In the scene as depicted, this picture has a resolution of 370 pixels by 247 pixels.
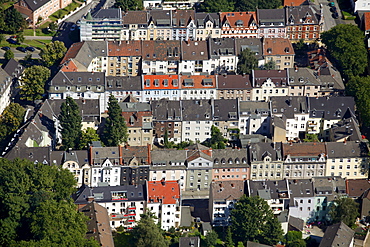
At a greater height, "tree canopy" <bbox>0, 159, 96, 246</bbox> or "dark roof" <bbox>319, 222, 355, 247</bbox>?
"tree canopy" <bbox>0, 159, 96, 246</bbox>

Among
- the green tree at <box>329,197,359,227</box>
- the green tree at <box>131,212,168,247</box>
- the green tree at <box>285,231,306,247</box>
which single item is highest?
the green tree at <box>329,197,359,227</box>

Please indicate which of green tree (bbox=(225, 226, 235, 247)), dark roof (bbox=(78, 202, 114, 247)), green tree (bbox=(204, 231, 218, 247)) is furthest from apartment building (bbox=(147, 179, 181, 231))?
green tree (bbox=(225, 226, 235, 247))

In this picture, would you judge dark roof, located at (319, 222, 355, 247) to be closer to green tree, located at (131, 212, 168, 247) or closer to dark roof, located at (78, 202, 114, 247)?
green tree, located at (131, 212, 168, 247)

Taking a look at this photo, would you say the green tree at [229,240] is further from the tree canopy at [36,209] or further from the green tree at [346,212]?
the tree canopy at [36,209]

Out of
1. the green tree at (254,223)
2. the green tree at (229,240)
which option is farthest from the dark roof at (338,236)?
the green tree at (229,240)

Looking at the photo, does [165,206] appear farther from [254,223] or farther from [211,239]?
[254,223]

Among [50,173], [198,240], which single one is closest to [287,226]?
[198,240]

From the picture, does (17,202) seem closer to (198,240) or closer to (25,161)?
(25,161)
